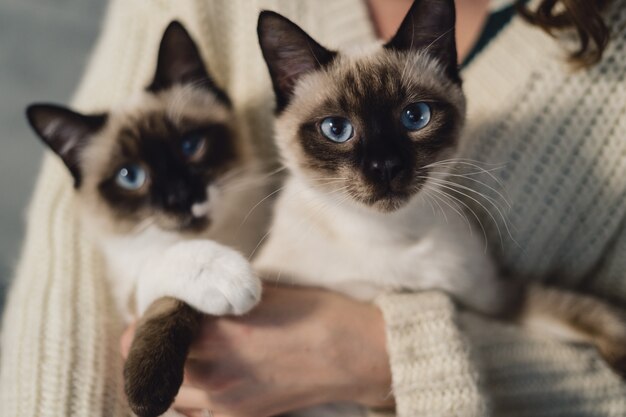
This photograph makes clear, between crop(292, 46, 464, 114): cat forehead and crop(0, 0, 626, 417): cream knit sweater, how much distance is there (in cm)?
22

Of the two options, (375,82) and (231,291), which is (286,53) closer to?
(375,82)

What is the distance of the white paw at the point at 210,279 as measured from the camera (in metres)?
0.92

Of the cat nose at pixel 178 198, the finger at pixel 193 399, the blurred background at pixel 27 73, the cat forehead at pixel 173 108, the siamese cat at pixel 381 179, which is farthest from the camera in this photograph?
Result: the blurred background at pixel 27 73

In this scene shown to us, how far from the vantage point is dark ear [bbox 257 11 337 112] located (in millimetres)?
912

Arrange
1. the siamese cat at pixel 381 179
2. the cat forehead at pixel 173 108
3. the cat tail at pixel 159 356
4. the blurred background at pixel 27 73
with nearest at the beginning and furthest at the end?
1. the cat tail at pixel 159 356
2. the siamese cat at pixel 381 179
3. the cat forehead at pixel 173 108
4. the blurred background at pixel 27 73

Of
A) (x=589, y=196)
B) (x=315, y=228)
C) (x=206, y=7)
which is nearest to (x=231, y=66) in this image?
(x=206, y=7)

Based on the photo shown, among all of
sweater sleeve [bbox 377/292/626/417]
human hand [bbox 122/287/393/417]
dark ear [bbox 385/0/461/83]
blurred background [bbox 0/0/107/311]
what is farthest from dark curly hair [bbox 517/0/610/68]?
blurred background [bbox 0/0/107/311]

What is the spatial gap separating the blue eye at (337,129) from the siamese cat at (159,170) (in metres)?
0.31

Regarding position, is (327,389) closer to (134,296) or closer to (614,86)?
(134,296)

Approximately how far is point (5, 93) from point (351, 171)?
1.43 metres

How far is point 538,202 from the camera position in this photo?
1156 millimetres

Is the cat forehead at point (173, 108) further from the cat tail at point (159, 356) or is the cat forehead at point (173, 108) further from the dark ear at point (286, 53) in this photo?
the cat tail at point (159, 356)

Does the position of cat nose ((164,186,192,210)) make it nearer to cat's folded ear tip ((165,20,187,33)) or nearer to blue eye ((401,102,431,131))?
cat's folded ear tip ((165,20,187,33))

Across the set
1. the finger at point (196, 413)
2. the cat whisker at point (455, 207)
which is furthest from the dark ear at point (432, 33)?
the finger at point (196, 413)
